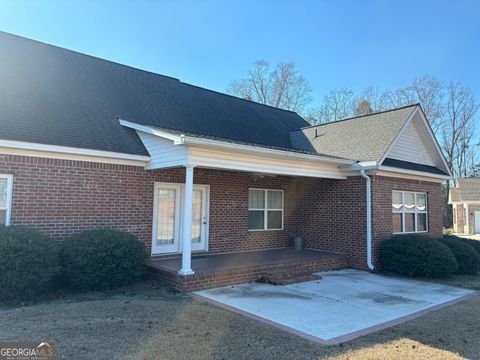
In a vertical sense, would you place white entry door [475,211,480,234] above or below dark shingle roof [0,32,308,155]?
below

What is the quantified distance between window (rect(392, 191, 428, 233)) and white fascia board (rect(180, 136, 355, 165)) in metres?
2.72

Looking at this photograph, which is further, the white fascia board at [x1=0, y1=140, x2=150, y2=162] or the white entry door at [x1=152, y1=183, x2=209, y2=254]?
the white entry door at [x1=152, y1=183, x2=209, y2=254]

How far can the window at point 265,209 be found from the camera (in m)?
12.3

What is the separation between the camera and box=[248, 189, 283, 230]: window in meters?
12.3

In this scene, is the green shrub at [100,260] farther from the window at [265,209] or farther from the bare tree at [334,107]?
the bare tree at [334,107]

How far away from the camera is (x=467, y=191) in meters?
31.1

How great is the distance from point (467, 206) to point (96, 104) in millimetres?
31552

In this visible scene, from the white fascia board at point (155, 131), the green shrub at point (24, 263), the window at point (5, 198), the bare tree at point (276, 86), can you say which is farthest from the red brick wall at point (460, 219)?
the window at point (5, 198)

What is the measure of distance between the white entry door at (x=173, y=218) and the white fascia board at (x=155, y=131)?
165 cm

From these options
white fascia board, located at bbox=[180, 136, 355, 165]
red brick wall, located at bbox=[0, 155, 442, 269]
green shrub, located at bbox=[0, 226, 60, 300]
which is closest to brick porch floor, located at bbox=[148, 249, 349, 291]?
red brick wall, located at bbox=[0, 155, 442, 269]

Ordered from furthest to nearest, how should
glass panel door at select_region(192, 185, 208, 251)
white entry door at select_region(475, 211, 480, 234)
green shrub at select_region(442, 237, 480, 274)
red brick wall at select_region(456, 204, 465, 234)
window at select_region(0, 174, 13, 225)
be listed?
red brick wall at select_region(456, 204, 465, 234) → white entry door at select_region(475, 211, 480, 234) → green shrub at select_region(442, 237, 480, 274) → glass panel door at select_region(192, 185, 208, 251) → window at select_region(0, 174, 13, 225)

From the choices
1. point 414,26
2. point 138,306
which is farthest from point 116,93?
point 414,26

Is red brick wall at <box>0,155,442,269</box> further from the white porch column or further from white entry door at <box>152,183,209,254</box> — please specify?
the white porch column

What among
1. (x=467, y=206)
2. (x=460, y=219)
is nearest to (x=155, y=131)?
(x=467, y=206)
